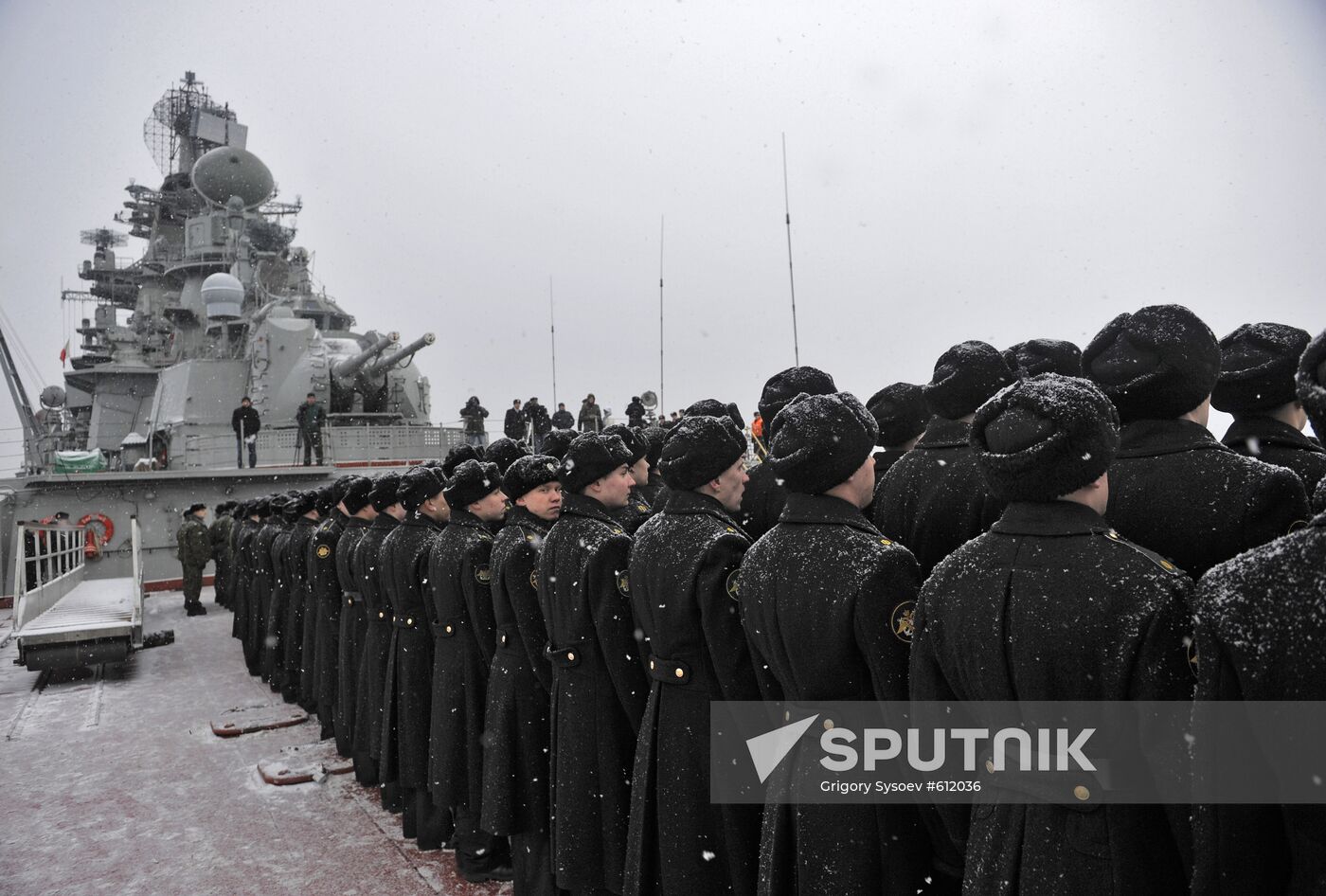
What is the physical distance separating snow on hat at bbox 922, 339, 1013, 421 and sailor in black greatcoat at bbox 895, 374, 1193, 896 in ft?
4.00

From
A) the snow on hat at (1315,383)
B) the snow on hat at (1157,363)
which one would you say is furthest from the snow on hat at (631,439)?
the snow on hat at (1315,383)

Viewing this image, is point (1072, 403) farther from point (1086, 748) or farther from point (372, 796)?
point (372, 796)

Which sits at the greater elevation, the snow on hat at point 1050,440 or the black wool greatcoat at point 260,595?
the snow on hat at point 1050,440

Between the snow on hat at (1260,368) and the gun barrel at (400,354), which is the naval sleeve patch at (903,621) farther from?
the gun barrel at (400,354)

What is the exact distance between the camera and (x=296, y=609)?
30.6ft

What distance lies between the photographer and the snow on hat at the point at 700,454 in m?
3.33

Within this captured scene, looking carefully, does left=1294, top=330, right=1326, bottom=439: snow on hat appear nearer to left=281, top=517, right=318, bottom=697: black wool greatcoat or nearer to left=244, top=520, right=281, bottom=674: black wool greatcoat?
left=281, top=517, right=318, bottom=697: black wool greatcoat

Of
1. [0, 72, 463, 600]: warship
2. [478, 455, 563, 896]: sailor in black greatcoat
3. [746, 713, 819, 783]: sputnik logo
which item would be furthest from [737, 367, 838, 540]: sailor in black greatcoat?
[0, 72, 463, 600]: warship

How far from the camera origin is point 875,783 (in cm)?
253

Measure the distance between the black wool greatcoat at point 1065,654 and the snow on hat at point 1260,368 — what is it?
1.25 metres

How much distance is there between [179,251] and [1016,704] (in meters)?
33.0

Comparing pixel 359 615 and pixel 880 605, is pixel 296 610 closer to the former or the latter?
pixel 359 615

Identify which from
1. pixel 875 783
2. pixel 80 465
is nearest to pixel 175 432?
pixel 80 465

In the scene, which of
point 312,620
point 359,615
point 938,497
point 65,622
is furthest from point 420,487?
point 65,622
